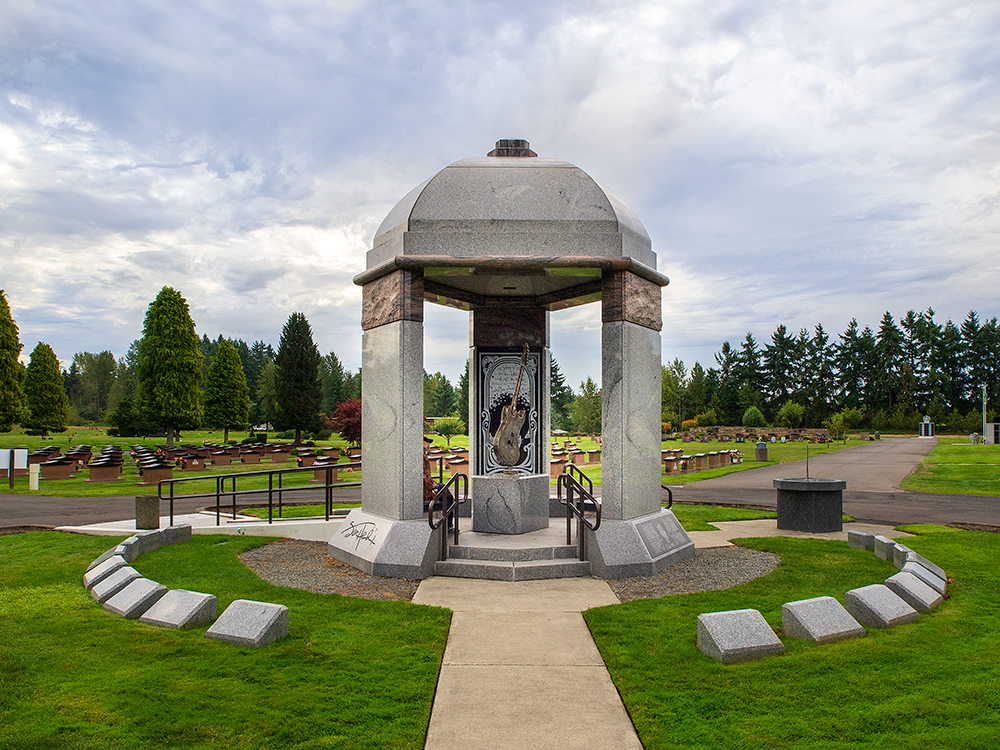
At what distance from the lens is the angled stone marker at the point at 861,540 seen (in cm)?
902

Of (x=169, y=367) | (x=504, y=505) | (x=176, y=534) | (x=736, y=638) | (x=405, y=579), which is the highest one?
(x=169, y=367)

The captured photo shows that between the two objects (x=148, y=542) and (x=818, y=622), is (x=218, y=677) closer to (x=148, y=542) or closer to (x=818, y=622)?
(x=818, y=622)

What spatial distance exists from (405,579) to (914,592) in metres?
5.25

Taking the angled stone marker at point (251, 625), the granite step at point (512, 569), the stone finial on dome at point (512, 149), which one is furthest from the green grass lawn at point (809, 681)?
the stone finial on dome at point (512, 149)

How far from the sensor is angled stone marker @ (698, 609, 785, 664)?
467cm

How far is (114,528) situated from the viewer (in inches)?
446

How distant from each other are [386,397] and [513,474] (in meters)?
2.23

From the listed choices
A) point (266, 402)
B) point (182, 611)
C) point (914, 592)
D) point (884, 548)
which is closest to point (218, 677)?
point (182, 611)

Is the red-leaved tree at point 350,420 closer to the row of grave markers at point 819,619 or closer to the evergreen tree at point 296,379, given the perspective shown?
the evergreen tree at point 296,379

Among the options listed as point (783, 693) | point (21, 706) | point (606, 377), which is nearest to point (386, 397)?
point (606, 377)

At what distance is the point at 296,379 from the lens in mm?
40750

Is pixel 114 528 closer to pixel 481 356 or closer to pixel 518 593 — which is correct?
pixel 481 356

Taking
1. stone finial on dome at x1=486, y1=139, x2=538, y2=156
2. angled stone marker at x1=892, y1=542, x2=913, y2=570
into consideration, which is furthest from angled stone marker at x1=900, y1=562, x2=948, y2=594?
stone finial on dome at x1=486, y1=139, x2=538, y2=156

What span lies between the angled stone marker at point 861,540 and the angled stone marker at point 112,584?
9.41 meters
